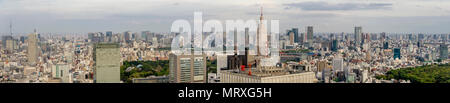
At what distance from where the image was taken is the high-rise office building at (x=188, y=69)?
750 cm

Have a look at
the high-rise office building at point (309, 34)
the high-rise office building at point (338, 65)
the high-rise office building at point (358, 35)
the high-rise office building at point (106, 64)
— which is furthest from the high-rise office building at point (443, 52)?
the high-rise office building at point (106, 64)

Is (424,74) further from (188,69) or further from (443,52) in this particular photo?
(188,69)

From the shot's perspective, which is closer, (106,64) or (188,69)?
(188,69)

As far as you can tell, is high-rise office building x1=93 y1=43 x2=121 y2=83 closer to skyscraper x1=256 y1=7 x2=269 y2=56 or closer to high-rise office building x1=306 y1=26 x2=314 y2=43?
skyscraper x1=256 y1=7 x2=269 y2=56

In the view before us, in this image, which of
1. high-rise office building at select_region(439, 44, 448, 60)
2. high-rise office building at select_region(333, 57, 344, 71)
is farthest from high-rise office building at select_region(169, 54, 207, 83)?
high-rise office building at select_region(439, 44, 448, 60)

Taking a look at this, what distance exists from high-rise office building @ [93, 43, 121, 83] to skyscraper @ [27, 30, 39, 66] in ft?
4.56

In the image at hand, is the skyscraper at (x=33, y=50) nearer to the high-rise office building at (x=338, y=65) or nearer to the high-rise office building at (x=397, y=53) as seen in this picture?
the high-rise office building at (x=338, y=65)

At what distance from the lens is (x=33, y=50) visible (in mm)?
8625

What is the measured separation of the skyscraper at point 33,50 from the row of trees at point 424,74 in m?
7.50

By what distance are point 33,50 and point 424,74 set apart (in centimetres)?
873

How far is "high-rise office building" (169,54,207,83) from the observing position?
7.50 metres

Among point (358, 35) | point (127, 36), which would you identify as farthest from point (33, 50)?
point (358, 35)

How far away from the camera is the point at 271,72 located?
5.79 meters
